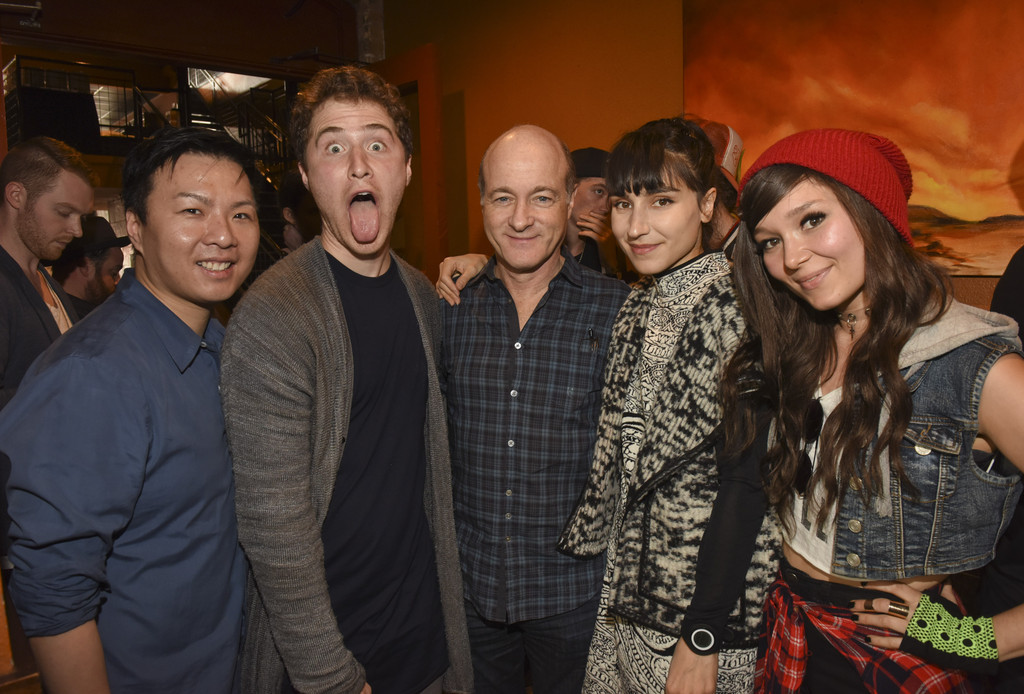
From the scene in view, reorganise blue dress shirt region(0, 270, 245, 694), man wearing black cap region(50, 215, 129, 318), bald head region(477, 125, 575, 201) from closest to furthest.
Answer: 1. blue dress shirt region(0, 270, 245, 694)
2. bald head region(477, 125, 575, 201)
3. man wearing black cap region(50, 215, 129, 318)

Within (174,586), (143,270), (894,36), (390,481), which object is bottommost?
(174,586)

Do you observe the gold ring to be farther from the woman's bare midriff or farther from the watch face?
A: the watch face

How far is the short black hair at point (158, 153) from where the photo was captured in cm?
131

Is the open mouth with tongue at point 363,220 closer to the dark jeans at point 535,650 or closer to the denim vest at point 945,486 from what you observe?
the dark jeans at point 535,650

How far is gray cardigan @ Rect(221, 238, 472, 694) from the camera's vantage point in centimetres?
124

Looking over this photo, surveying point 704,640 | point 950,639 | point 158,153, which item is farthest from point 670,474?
point 158,153

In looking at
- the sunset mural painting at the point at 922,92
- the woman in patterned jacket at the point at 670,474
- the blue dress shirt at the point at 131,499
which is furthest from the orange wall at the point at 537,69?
the blue dress shirt at the point at 131,499

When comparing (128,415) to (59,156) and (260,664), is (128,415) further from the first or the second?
(59,156)

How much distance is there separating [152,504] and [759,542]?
4.14 feet

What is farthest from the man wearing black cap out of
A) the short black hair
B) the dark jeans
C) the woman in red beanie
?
the woman in red beanie

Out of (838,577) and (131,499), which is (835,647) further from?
(131,499)

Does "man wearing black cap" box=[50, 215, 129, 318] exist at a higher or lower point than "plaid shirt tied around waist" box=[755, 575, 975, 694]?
higher

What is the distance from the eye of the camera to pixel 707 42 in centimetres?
352

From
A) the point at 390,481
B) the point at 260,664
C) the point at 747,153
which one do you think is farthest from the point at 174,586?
the point at 747,153
